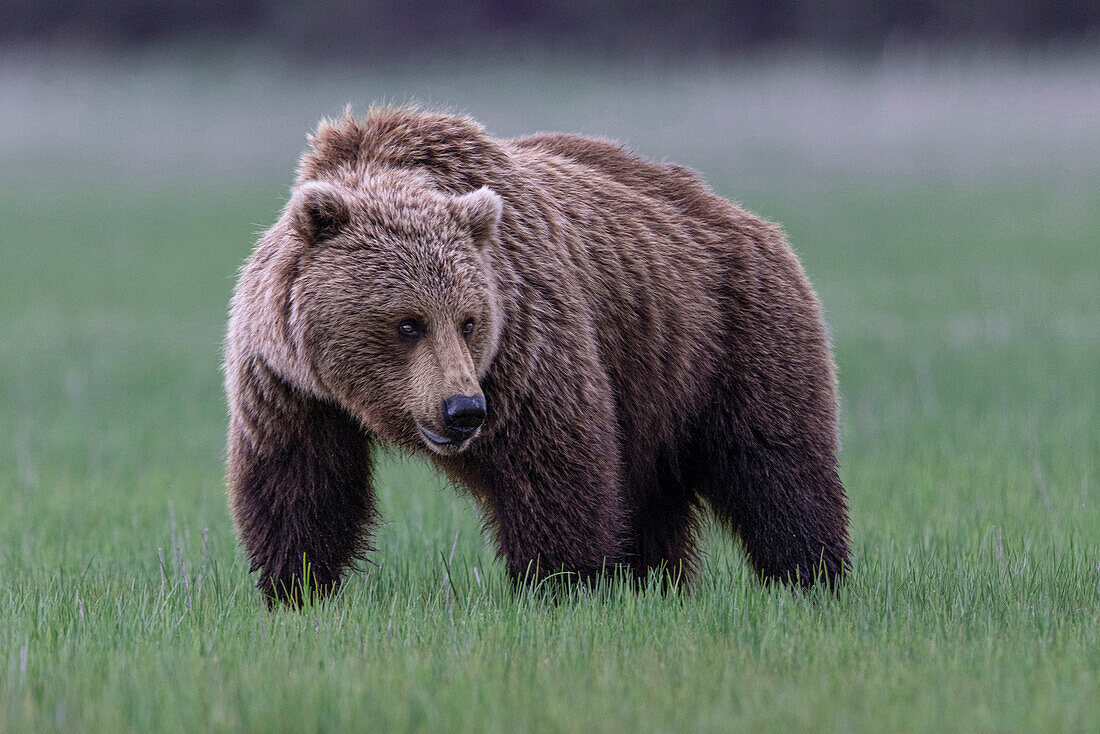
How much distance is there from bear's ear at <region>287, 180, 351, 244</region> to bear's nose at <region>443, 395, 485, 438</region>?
0.81m

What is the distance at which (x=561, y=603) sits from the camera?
4773 mm

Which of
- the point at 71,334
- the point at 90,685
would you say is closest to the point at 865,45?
the point at 71,334

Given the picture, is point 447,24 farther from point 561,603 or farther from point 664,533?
point 561,603

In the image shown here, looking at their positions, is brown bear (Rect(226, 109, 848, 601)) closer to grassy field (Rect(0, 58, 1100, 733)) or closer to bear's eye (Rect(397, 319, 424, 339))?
bear's eye (Rect(397, 319, 424, 339))

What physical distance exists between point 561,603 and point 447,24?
3577 cm

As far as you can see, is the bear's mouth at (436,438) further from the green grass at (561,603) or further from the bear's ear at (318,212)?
the bear's ear at (318,212)

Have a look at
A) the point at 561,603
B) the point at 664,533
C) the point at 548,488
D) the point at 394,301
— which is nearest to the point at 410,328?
the point at 394,301

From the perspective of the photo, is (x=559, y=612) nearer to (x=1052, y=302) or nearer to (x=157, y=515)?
(x=157, y=515)

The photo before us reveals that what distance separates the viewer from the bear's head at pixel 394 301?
452 centimetres

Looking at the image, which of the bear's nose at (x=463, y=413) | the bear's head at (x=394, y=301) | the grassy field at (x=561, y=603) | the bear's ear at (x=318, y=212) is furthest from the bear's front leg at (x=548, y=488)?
the bear's ear at (x=318, y=212)

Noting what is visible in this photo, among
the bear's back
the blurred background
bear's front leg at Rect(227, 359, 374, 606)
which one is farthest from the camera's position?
the blurred background

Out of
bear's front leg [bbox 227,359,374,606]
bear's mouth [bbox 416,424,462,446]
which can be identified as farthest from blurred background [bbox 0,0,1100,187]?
bear's mouth [bbox 416,424,462,446]

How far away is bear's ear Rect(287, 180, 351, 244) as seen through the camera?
15.2 feet

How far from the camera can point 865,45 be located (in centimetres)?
3538
